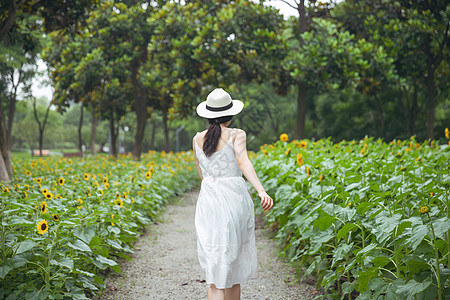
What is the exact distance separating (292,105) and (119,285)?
25.9 meters

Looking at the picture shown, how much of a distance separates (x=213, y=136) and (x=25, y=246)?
1383 millimetres

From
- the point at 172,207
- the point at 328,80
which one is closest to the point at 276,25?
the point at 328,80

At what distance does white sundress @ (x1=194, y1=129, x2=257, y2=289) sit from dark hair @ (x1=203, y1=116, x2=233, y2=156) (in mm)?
46

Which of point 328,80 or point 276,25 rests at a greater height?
point 276,25

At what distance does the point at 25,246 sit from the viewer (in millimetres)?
2590

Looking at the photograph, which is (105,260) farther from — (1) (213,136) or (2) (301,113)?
(2) (301,113)

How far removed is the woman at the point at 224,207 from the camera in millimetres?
2777

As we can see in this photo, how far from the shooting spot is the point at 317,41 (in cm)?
1182

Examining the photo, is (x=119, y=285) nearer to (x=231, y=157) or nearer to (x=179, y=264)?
(x=179, y=264)

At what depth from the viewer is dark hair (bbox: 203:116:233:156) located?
9.49ft

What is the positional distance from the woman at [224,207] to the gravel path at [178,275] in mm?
998

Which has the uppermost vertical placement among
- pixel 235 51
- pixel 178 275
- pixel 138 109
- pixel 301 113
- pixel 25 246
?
pixel 235 51

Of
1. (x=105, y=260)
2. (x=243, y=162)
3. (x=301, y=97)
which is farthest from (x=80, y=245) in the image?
(x=301, y=97)

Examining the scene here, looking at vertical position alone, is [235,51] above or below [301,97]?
above
